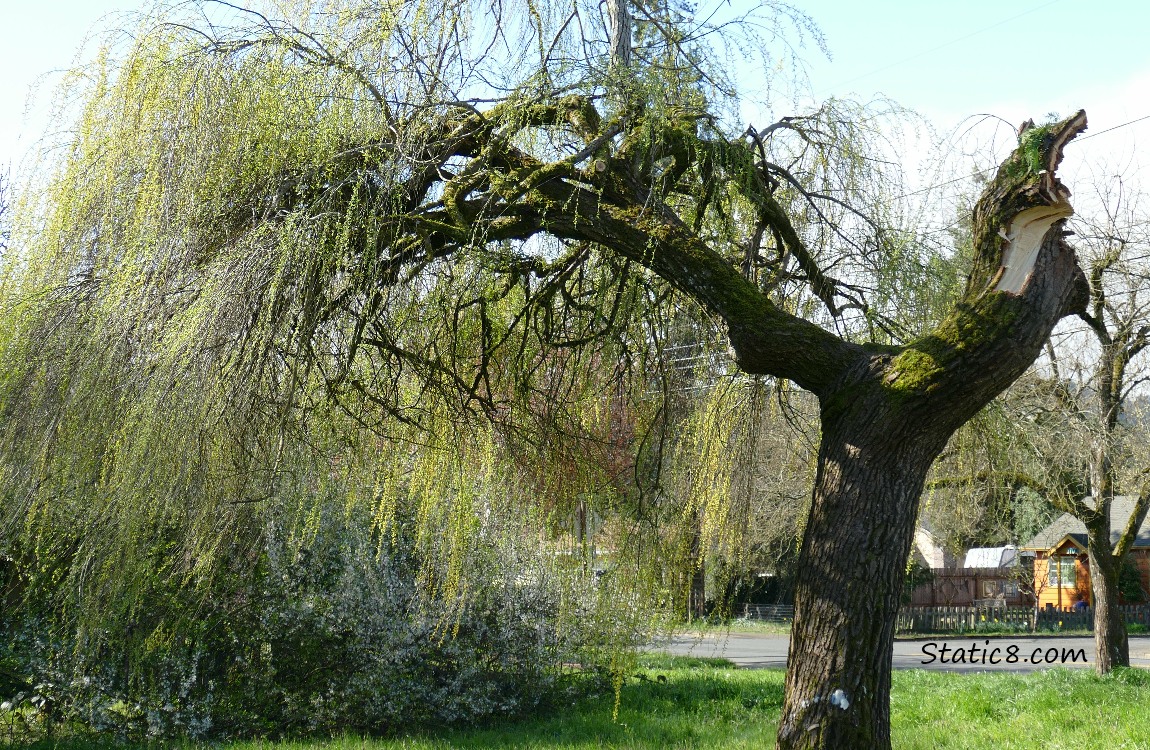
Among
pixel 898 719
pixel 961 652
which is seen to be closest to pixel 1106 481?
pixel 898 719

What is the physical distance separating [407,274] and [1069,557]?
28.2 m

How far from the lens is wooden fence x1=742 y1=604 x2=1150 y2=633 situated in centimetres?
2388

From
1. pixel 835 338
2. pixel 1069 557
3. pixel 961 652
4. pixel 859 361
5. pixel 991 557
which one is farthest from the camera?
pixel 991 557

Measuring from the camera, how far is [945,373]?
3648 mm

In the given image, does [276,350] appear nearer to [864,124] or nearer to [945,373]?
[945,373]

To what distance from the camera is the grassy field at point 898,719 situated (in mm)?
6727

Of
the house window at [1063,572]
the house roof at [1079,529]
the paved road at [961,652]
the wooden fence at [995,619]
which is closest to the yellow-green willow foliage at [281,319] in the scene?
the paved road at [961,652]

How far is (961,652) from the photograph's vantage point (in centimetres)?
1769

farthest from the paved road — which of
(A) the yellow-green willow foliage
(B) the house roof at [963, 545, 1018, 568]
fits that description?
(A) the yellow-green willow foliage

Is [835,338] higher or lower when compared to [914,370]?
higher

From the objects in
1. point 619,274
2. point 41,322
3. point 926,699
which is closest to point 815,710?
point 619,274

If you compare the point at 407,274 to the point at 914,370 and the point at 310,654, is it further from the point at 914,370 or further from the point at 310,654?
the point at 310,654

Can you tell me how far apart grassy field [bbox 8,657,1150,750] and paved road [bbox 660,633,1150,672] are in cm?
358

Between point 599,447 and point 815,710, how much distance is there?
5.47 ft
